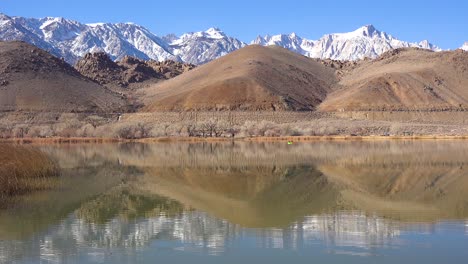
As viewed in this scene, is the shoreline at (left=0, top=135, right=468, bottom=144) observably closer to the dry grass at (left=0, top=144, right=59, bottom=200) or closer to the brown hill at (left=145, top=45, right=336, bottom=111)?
the brown hill at (left=145, top=45, right=336, bottom=111)

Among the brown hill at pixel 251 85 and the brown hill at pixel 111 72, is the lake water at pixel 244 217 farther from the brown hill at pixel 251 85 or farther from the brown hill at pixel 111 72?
the brown hill at pixel 111 72

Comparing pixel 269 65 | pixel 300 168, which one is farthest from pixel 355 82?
pixel 300 168

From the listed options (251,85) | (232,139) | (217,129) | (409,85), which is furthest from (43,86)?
(409,85)

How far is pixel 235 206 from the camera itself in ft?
79.6

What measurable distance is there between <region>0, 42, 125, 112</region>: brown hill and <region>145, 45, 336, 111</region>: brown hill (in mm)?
12048

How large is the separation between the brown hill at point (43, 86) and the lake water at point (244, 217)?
8183 cm

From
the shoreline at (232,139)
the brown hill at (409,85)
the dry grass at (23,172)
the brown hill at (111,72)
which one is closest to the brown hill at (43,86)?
the shoreline at (232,139)

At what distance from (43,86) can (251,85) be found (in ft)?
140

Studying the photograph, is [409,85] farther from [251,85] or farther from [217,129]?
[217,129]

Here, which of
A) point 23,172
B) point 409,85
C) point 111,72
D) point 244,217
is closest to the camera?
point 244,217

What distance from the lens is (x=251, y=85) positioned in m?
135

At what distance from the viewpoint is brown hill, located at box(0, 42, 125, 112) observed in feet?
384

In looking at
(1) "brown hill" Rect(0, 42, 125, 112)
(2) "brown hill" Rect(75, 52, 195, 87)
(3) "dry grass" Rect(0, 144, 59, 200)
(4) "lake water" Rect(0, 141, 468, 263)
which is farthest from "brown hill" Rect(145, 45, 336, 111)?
(3) "dry grass" Rect(0, 144, 59, 200)

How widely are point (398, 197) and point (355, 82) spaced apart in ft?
408
